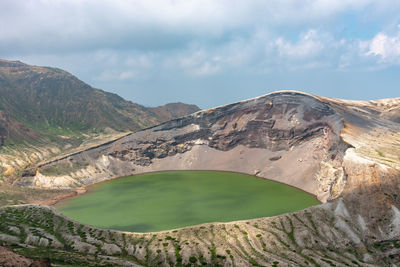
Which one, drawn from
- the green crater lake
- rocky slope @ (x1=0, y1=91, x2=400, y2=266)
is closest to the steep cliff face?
rocky slope @ (x1=0, y1=91, x2=400, y2=266)

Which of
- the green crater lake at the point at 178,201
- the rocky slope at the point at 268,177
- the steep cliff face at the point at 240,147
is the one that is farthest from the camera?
the steep cliff face at the point at 240,147

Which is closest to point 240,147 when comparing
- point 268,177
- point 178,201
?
point 268,177

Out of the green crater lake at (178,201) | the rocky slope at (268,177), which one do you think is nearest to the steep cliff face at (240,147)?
the rocky slope at (268,177)

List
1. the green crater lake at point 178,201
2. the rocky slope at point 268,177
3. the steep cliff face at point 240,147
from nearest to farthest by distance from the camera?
the rocky slope at point 268,177
the green crater lake at point 178,201
the steep cliff face at point 240,147

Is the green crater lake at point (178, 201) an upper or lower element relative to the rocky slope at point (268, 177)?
lower

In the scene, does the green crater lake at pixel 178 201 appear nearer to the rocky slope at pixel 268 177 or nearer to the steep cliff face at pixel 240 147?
the steep cliff face at pixel 240 147
